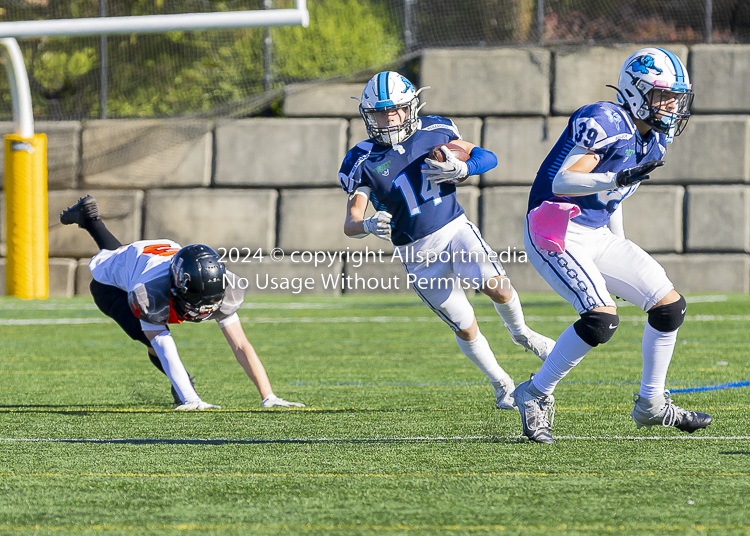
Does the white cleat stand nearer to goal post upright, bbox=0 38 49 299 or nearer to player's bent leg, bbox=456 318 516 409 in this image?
player's bent leg, bbox=456 318 516 409

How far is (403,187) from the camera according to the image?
462 cm

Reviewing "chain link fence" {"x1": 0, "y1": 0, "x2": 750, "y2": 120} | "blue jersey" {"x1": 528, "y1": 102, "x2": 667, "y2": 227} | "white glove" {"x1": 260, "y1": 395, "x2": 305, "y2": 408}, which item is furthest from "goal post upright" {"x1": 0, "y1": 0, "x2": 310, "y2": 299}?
"blue jersey" {"x1": 528, "y1": 102, "x2": 667, "y2": 227}

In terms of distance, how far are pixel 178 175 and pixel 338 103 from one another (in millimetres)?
2239

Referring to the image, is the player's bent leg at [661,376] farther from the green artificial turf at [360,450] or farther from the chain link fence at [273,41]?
the chain link fence at [273,41]

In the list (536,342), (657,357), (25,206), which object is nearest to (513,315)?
(536,342)

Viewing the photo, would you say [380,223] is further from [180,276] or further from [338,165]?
[338,165]

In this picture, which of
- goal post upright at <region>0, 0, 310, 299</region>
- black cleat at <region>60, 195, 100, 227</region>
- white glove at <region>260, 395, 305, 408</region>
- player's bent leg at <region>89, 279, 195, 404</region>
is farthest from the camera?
goal post upright at <region>0, 0, 310, 299</region>

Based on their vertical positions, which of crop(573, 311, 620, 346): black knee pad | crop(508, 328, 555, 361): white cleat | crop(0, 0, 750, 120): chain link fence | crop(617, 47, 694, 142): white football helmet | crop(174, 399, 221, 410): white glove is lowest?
crop(174, 399, 221, 410): white glove

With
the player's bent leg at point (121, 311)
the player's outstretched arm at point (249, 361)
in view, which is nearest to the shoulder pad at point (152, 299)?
the player's outstretched arm at point (249, 361)

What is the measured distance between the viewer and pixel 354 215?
14.5ft

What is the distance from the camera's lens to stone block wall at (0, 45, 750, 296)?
38.0 ft

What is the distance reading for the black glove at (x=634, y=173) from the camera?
11.3 feet

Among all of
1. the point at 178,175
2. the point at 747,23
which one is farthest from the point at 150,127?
the point at 747,23

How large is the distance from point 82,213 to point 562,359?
3299mm
